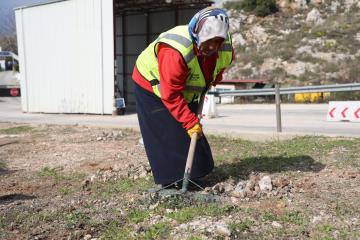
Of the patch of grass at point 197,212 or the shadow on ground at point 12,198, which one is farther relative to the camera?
the shadow on ground at point 12,198

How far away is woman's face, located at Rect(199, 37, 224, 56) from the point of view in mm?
4160

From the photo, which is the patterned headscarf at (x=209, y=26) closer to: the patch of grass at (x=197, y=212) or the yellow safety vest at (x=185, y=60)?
the yellow safety vest at (x=185, y=60)

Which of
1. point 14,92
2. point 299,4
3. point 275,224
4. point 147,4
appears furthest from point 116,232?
point 299,4

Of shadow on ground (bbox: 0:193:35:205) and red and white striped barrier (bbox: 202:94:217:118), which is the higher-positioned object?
red and white striped barrier (bbox: 202:94:217:118)

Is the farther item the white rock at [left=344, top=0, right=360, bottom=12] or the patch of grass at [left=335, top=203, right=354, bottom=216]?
the white rock at [left=344, top=0, right=360, bottom=12]

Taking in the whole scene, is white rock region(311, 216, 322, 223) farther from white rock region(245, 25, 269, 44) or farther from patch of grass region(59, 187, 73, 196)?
white rock region(245, 25, 269, 44)

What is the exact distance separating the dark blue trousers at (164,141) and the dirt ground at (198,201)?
26 cm

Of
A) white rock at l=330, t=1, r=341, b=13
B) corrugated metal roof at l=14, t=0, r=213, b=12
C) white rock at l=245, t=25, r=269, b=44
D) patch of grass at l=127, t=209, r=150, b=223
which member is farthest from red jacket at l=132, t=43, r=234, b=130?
white rock at l=330, t=1, r=341, b=13

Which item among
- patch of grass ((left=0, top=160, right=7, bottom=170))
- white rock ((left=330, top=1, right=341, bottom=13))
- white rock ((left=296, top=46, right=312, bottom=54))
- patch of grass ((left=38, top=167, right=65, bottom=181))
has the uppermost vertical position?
white rock ((left=330, top=1, right=341, bottom=13))

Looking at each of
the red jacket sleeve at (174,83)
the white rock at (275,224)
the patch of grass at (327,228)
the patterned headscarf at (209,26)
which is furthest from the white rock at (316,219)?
the patterned headscarf at (209,26)

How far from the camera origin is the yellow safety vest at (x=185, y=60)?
4.20 m

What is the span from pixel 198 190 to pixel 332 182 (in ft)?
4.78

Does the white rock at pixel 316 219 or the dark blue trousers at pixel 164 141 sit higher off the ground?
the dark blue trousers at pixel 164 141

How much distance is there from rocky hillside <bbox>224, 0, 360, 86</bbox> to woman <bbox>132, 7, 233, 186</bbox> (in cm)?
2600
